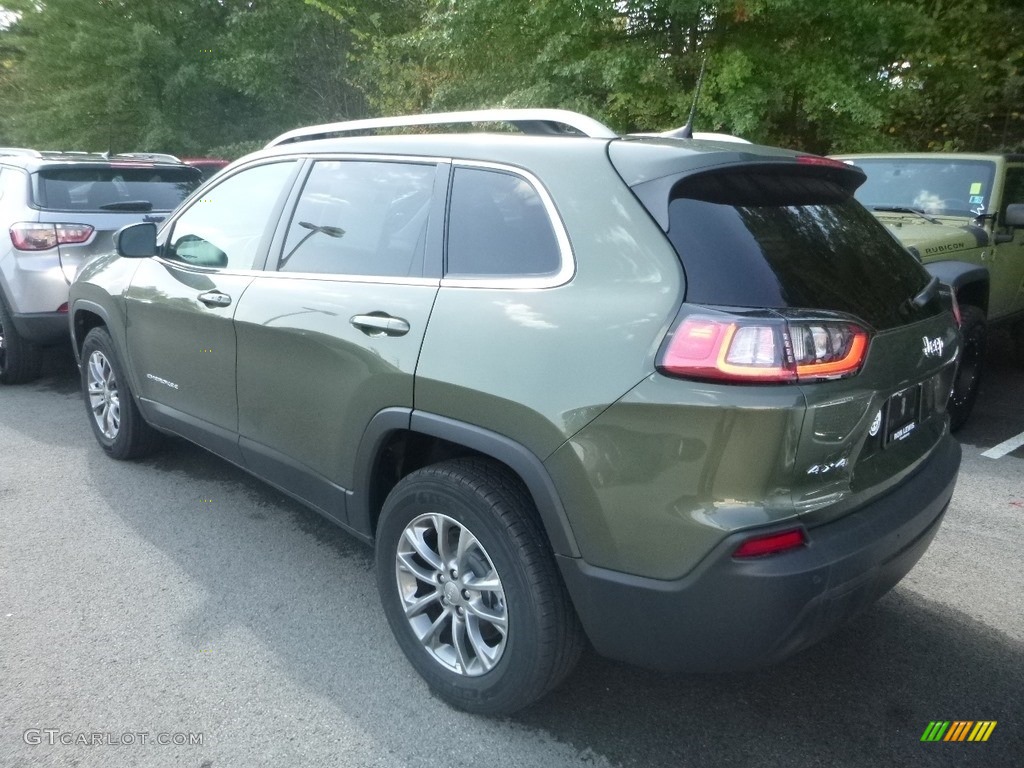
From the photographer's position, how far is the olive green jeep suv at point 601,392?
6.96 ft

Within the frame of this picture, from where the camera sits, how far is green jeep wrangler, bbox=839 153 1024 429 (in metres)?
5.29

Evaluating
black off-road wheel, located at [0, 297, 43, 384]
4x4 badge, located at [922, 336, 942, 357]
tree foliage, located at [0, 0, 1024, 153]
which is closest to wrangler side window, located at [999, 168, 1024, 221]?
tree foliage, located at [0, 0, 1024, 153]

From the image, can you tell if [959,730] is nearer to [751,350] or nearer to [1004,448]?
[751,350]

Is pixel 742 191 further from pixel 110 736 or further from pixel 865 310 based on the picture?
pixel 110 736

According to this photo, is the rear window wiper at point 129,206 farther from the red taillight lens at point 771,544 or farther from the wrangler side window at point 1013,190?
the wrangler side window at point 1013,190

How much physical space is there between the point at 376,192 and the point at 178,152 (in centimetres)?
1521

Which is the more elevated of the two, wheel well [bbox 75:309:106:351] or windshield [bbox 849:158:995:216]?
windshield [bbox 849:158:995:216]

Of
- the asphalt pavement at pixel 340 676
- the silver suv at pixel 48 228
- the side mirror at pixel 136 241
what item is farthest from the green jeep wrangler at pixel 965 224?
the silver suv at pixel 48 228

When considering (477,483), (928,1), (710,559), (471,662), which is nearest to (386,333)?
(477,483)

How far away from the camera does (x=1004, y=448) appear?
17.4 ft

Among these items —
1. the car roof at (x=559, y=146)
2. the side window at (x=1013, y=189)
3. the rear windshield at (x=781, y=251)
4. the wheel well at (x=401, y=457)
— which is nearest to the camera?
the rear windshield at (x=781, y=251)

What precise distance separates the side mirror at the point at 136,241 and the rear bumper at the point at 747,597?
9.55 ft

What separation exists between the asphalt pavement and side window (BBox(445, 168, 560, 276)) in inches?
55.4

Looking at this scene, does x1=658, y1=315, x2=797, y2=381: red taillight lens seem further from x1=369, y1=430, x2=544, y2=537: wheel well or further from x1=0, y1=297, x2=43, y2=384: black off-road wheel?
x1=0, y1=297, x2=43, y2=384: black off-road wheel
